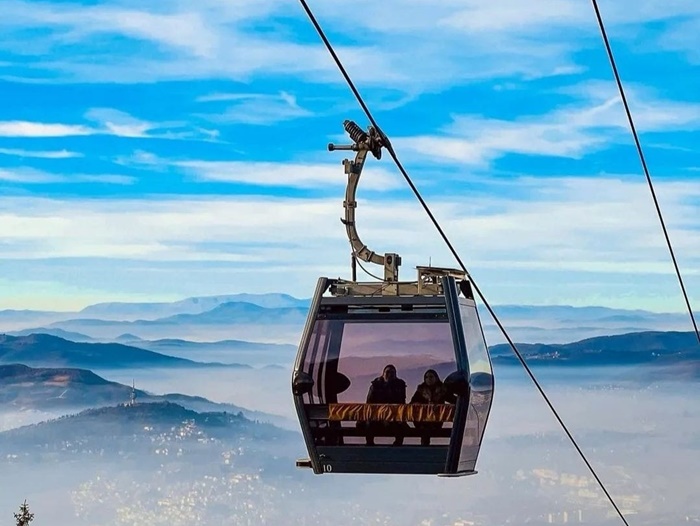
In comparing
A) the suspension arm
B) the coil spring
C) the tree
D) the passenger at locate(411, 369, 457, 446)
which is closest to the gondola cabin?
the passenger at locate(411, 369, 457, 446)

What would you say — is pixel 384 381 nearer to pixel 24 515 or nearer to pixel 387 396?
pixel 387 396

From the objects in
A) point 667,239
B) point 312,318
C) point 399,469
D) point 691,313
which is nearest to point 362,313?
point 312,318

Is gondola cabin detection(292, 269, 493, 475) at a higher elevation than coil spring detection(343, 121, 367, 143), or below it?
below

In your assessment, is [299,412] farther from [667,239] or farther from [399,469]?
[667,239]

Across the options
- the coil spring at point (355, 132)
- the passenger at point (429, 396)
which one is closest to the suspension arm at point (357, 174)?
the coil spring at point (355, 132)

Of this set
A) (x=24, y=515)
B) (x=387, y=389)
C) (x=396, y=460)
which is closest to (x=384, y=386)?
(x=387, y=389)

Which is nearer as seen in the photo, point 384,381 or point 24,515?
point 384,381

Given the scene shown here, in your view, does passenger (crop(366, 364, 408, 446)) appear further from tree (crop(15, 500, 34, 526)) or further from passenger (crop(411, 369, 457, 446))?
tree (crop(15, 500, 34, 526))
